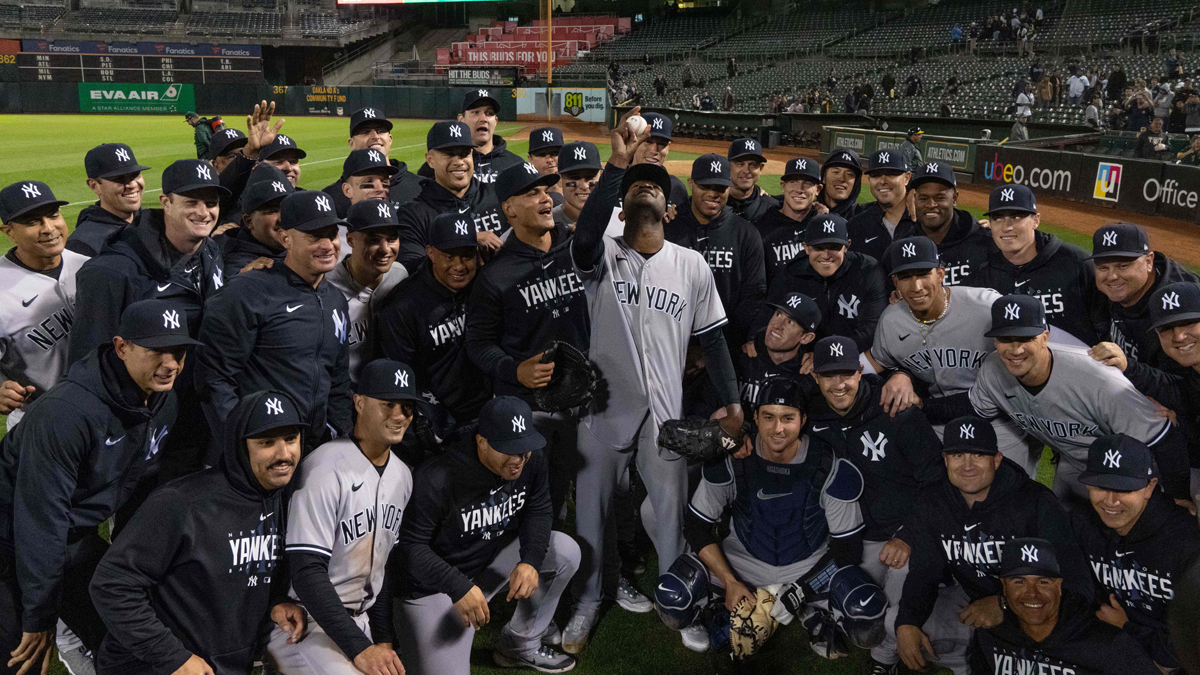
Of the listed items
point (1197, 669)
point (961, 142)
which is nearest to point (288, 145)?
point (1197, 669)

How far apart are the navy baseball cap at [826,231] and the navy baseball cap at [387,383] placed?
2714 millimetres

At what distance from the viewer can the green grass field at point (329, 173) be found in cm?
478

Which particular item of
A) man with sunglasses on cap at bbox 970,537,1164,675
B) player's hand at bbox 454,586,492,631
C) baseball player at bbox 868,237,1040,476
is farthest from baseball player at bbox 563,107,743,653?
man with sunglasses on cap at bbox 970,537,1164,675

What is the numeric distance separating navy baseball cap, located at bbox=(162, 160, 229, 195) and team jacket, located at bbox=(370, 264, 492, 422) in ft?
3.81

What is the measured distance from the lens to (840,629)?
4859 millimetres

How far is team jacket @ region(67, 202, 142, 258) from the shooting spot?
5395 millimetres

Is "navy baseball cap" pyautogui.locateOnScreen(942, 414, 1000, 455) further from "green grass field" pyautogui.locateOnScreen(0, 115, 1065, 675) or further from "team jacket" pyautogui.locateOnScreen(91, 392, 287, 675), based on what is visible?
"team jacket" pyautogui.locateOnScreen(91, 392, 287, 675)

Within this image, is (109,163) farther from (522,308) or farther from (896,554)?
(896,554)

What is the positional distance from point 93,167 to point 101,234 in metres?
0.40

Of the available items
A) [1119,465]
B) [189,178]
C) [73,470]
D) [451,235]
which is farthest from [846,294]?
[73,470]

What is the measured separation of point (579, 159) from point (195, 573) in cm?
305

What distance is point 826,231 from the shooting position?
555cm

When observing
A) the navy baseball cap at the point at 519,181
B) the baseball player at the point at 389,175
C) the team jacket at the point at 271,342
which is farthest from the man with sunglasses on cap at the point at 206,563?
the baseball player at the point at 389,175

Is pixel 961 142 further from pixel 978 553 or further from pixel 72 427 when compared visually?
pixel 72 427
